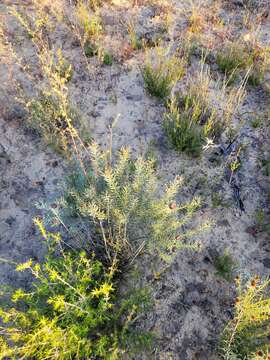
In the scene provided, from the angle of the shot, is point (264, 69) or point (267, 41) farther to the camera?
point (267, 41)

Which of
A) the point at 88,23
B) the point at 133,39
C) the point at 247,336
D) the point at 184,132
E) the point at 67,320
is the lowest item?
the point at 247,336

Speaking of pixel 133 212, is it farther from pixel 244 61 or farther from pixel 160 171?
pixel 244 61

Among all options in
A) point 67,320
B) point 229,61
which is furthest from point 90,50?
point 67,320

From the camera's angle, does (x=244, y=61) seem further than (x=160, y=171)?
Yes

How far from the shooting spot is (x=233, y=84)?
4.00 meters

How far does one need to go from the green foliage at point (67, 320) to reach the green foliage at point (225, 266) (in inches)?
28.8

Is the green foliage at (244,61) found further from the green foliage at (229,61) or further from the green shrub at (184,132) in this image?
the green shrub at (184,132)

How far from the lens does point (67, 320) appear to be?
6.70 ft

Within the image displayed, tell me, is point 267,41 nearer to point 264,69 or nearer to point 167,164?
point 264,69

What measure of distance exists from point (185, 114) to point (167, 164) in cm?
54

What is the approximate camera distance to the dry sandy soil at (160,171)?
2.63 metres

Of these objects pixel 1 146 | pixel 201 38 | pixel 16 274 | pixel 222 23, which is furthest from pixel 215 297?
pixel 222 23

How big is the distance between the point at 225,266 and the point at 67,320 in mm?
1363

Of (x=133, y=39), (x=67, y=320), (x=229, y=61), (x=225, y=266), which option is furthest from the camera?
(x=133, y=39)
